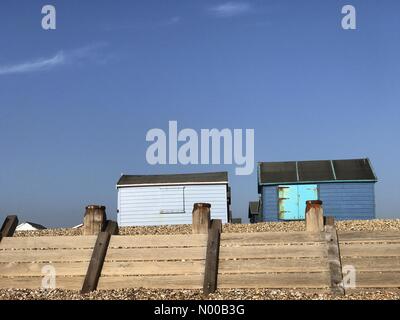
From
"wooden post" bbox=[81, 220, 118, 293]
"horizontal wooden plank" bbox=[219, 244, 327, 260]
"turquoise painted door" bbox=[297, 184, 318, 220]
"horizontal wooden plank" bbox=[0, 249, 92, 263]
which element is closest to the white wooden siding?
"turquoise painted door" bbox=[297, 184, 318, 220]

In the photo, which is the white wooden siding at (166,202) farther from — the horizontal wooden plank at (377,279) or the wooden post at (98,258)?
the horizontal wooden plank at (377,279)

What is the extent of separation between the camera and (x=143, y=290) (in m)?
8.62

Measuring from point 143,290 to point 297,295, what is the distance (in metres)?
2.46

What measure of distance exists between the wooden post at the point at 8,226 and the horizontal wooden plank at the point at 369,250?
6.33 m

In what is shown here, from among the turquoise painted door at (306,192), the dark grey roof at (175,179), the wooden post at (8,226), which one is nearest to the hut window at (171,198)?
the dark grey roof at (175,179)

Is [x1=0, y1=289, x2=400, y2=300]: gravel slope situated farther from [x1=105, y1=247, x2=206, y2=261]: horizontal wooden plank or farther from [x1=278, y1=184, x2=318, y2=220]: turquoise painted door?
[x1=278, y1=184, x2=318, y2=220]: turquoise painted door

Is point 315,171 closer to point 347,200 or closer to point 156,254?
point 347,200

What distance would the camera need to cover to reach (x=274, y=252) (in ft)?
29.7

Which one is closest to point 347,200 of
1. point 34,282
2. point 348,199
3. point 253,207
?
point 348,199

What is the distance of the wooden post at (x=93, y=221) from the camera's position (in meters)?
9.80

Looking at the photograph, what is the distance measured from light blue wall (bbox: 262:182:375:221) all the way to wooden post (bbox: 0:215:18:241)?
2071 cm

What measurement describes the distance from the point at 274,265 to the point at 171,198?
21.6 metres

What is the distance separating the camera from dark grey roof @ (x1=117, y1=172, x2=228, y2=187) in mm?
30375
